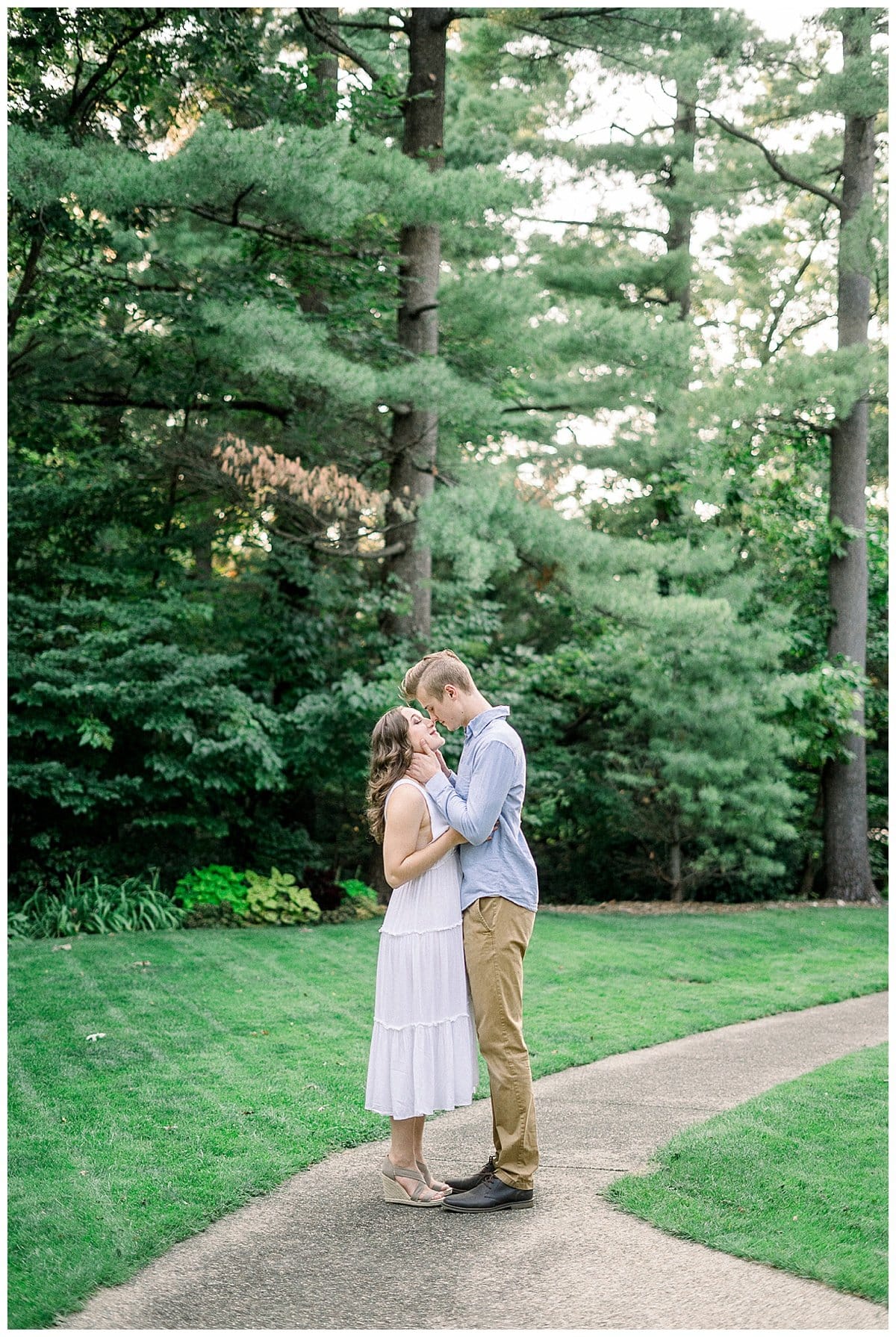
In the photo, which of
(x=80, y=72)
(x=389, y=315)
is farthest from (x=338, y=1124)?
(x=389, y=315)

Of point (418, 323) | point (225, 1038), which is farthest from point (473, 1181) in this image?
point (418, 323)

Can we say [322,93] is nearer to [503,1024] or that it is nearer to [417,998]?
[417,998]

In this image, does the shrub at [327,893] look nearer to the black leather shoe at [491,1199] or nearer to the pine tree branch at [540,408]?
the pine tree branch at [540,408]

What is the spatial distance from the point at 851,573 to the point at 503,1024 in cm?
1155

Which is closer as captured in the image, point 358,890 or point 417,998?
point 417,998

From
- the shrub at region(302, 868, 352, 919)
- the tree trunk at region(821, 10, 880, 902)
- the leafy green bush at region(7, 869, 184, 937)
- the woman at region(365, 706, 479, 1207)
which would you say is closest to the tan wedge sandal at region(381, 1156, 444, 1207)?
the woman at region(365, 706, 479, 1207)

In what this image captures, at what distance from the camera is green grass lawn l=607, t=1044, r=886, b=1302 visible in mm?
3420

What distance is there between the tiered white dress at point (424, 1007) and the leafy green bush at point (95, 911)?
644cm

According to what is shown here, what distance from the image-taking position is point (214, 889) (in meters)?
10.6

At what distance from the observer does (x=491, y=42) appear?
12.3 meters

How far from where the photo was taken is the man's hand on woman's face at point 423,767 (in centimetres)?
395

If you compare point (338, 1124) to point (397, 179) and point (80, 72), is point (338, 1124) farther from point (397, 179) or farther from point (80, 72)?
point (80, 72)

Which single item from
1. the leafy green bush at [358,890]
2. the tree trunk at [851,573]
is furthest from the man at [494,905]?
the tree trunk at [851,573]

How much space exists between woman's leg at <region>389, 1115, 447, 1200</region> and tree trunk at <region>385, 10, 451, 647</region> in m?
7.40
